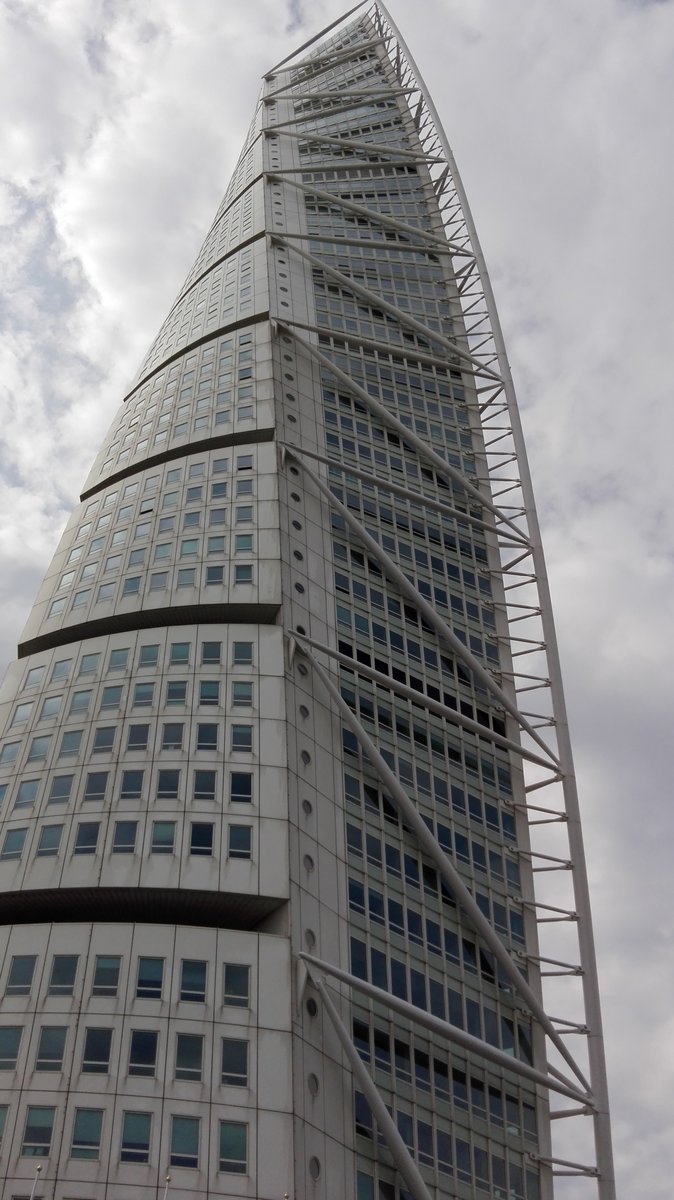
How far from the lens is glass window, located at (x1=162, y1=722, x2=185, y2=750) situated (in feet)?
154

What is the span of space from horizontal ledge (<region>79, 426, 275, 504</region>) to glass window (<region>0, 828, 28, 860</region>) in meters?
25.7

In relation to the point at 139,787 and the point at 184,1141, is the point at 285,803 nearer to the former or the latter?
the point at 139,787

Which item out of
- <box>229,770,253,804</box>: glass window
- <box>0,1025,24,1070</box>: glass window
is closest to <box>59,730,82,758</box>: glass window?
<box>229,770,253,804</box>: glass window

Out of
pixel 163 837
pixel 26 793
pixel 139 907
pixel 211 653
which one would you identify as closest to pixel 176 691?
pixel 211 653

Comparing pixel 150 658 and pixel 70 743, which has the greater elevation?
pixel 150 658

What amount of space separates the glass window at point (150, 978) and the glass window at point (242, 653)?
14.2 meters

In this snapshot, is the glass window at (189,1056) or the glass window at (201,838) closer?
the glass window at (189,1056)

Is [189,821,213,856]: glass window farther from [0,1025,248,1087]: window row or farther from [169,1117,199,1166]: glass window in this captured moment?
[169,1117,199,1166]: glass window

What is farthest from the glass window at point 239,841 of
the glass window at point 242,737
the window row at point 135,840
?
the glass window at point 242,737

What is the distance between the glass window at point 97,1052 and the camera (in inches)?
1464

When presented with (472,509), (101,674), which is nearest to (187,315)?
(472,509)

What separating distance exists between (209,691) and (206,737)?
2.50m

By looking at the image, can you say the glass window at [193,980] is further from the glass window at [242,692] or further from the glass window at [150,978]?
the glass window at [242,692]

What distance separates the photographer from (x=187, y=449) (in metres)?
66.2
